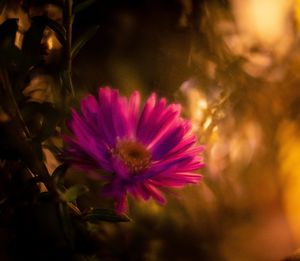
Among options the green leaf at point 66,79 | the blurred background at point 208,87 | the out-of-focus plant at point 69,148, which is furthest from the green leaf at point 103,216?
the blurred background at point 208,87

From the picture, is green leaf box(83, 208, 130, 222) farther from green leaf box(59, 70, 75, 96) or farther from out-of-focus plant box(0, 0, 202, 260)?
green leaf box(59, 70, 75, 96)

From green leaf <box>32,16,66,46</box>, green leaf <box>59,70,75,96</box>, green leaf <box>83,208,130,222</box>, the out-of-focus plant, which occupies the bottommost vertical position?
green leaf <box>83,208,130,222</box>

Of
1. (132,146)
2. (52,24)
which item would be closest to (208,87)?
(132,146)

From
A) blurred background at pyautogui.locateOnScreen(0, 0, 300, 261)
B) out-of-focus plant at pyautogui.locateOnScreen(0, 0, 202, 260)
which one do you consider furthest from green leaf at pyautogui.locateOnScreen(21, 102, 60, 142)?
blurred background at pyautogui.locateOnScreen(0, 0, 300, 261)

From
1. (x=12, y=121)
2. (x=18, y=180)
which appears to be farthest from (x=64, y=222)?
(x=18, y=180)

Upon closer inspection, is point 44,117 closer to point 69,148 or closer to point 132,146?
point 69,148

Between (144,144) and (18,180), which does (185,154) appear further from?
(18,180)

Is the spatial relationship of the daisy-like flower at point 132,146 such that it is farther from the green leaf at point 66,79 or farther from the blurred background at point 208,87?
the blurred background at point 208,87
